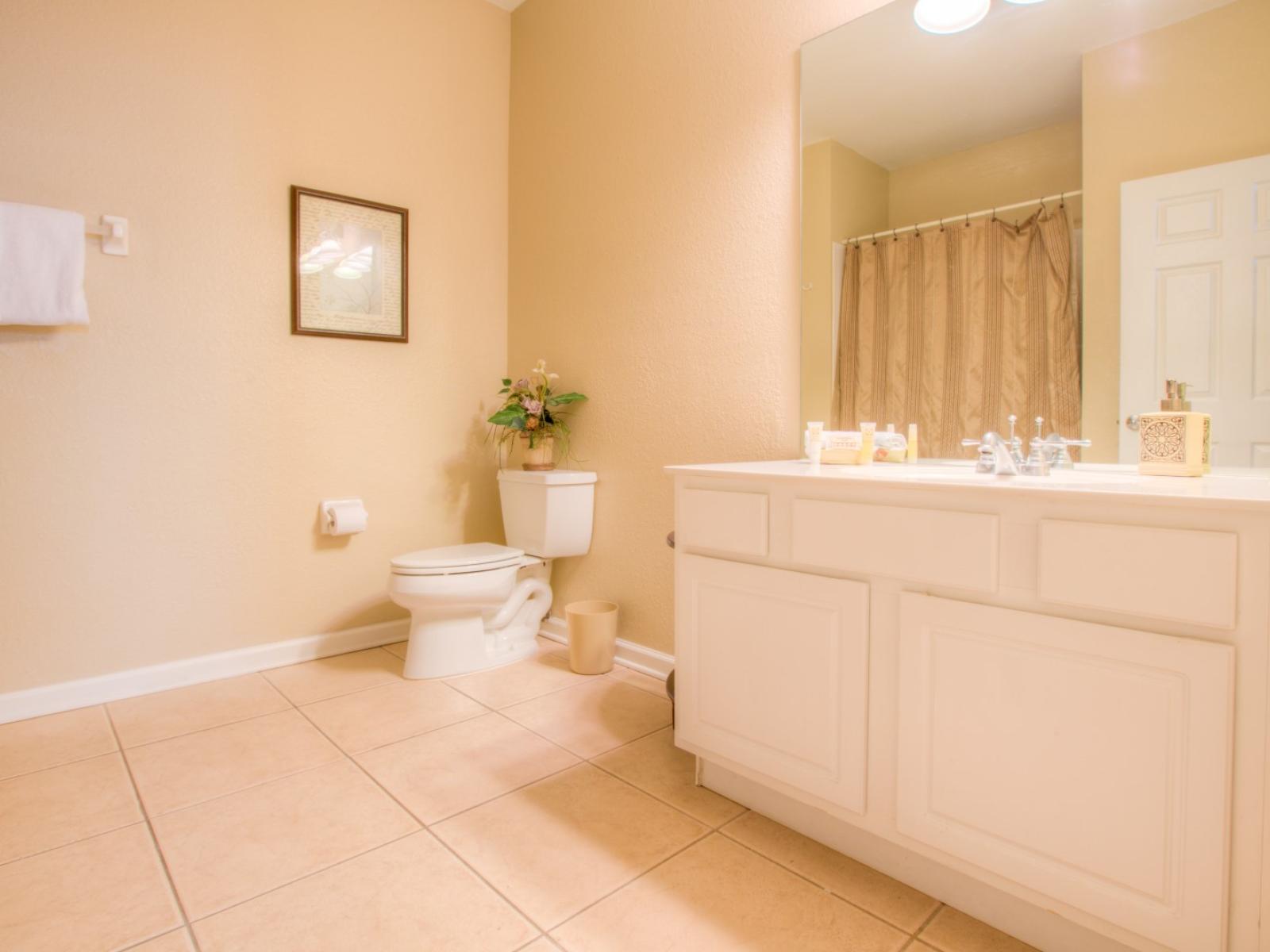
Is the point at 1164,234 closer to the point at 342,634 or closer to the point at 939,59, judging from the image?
the point at 939,59

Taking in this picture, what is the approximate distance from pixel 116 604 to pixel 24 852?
0.94 metres

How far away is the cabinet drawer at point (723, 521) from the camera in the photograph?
147 centimetres

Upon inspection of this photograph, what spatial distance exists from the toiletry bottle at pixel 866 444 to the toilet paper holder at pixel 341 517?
180 centimetres

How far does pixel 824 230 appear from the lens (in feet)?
6.46

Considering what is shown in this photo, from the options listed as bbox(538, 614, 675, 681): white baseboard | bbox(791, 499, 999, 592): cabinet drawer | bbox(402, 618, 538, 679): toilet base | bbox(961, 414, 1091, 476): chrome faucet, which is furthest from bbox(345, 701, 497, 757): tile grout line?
bbox(961, 414, 1091, 476): chrome faucet

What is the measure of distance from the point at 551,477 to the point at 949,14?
1792mm

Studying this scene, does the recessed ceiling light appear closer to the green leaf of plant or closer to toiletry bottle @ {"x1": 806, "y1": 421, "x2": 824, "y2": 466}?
toiletry bottle @ {"x1": 806, "y1": 421, "x2": 824, "y2": 466}

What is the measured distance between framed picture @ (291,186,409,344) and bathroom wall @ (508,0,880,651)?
0.54 meters

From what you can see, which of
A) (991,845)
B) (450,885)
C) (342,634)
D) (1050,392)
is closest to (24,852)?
(450,885)

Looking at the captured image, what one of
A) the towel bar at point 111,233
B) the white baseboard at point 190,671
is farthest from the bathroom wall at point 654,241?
the towel bar at point 111,233

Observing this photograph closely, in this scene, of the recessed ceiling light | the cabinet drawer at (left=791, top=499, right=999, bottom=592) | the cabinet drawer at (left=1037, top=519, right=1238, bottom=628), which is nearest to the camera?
the cabinet drawer at (left=1037, top=519, right=1238, bottom=628)

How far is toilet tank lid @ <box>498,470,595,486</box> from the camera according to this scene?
2559 mm

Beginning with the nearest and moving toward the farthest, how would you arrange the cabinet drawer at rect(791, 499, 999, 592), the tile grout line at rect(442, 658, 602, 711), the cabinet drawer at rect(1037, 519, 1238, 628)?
the cabinet drawer at rect(1037, 519, 1238, 628) < the cabinet drawer at rect(791, 499, 999, 592) < the tile grout line at rect(442, 658, 602, 711)

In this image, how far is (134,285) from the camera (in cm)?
216
